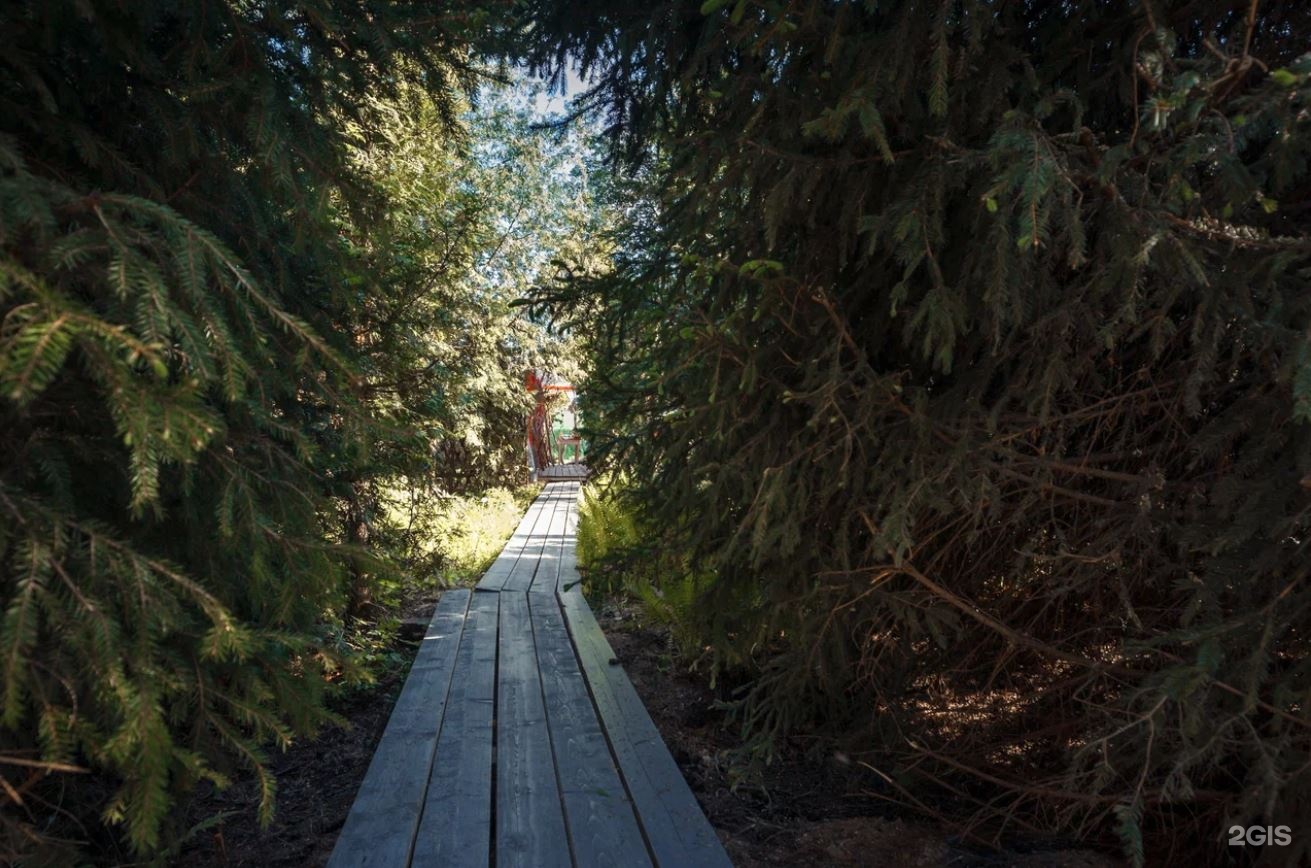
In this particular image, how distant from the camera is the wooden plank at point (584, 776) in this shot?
2619 mm

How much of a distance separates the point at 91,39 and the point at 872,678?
3381mm

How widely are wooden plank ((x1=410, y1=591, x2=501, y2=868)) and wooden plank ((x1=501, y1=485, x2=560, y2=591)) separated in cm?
242

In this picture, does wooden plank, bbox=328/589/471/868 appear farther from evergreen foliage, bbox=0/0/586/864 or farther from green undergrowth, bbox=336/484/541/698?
evergreen foliage, bbox=0/0/586/864

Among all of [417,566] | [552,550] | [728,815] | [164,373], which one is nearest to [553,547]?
[552,550]

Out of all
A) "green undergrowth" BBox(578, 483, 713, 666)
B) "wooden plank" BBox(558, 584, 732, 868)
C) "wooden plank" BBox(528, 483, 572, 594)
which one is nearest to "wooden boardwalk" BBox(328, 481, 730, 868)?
"wooden plank" BBox(558, 584, 732, 868)

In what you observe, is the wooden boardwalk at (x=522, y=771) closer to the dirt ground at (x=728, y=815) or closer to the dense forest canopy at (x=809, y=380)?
the dirt ground at (x=728, y=815)

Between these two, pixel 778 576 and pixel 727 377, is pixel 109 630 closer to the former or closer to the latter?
pixel 727 377

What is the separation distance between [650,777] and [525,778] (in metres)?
0.48

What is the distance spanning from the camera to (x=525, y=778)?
3156mm

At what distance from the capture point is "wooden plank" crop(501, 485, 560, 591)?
289 inches

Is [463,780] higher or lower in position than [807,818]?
higher

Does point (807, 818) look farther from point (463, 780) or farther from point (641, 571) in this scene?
point (463, 780)

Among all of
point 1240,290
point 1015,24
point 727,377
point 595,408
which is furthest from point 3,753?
point 1015,24

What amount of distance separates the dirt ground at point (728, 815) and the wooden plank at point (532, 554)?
107 inches
